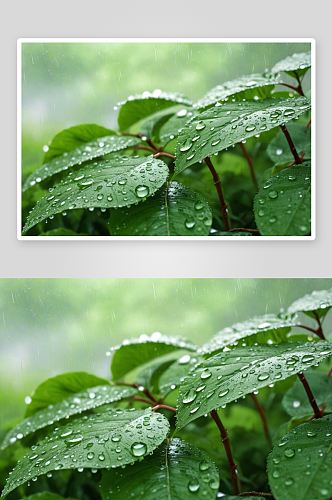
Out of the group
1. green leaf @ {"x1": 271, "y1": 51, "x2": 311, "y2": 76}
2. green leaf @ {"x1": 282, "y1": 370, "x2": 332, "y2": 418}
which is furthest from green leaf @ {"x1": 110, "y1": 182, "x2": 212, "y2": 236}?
green leaf @ {"x1": 282, "y1": 370, "x2": 332, "y2": 418}

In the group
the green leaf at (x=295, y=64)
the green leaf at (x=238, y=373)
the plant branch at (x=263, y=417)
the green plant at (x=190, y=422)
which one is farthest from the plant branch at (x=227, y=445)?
the green leaf at (x=295, y=64)

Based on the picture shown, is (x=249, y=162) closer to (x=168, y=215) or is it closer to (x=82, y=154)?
(x=168, y=215)

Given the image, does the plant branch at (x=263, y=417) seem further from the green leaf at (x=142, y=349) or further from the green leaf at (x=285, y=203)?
the green leaf at (x=285, y=203)

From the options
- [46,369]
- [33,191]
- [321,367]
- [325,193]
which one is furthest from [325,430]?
[33,191]

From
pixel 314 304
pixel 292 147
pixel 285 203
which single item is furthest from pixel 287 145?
pixel 314 304

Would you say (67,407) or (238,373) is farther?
(67,407)
